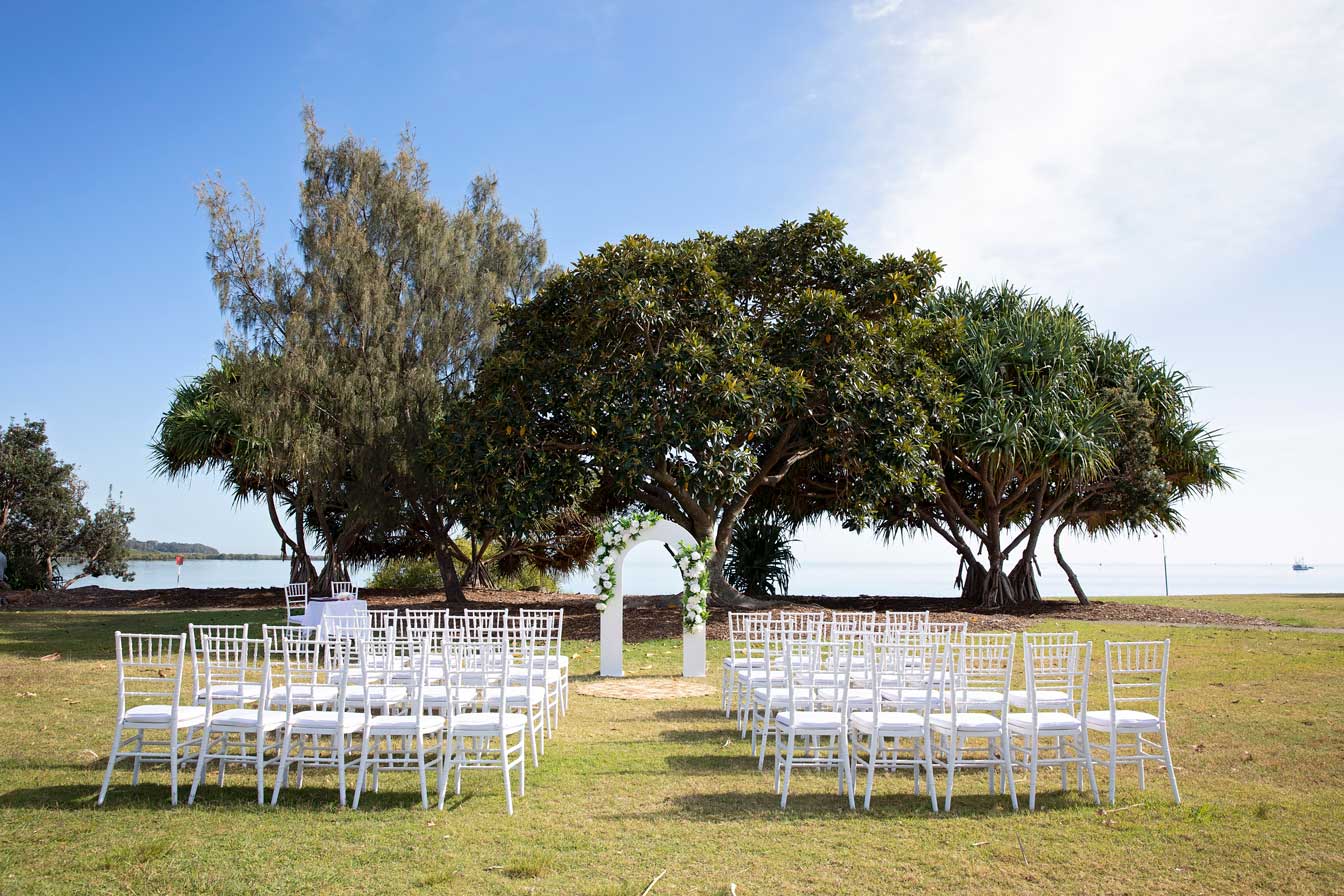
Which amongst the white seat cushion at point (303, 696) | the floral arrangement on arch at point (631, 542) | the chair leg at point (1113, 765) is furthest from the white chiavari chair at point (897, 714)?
the floral arrangement on arch at point (631, 542)

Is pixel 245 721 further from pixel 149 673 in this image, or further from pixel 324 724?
pixel 149 673

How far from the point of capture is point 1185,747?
6.98m

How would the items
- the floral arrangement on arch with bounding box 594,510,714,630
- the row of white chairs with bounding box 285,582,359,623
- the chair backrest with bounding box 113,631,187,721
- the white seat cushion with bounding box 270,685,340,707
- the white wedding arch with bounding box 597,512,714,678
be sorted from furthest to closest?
the row of white chairs with bounding box 285,582,359,623 < the floral arrangement on arch with bounding box 594,510,714,630 < the white wedding arch with bounding box 597,512,714,678 < the white seat cushion with bounding box 270,685,340,707 < the chair backrest with bounding box 113,631,187,721

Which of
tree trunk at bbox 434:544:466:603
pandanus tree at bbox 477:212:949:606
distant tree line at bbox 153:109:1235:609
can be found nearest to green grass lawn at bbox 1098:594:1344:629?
distant tree line at bbox 153:109:1235:609

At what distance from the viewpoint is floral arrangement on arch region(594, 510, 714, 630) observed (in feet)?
39.1

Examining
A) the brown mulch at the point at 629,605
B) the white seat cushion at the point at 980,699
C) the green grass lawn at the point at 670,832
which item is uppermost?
the white seat cushion at the point at 980,699

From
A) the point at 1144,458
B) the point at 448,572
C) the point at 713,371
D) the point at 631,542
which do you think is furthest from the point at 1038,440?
the point at 448,572

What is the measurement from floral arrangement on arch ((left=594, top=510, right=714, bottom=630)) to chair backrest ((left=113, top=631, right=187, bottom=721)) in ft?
16.4

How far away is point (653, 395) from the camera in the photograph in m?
15.1

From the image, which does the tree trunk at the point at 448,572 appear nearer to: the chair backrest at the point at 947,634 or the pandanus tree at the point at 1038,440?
the pandanus tree at the point at 1038,440

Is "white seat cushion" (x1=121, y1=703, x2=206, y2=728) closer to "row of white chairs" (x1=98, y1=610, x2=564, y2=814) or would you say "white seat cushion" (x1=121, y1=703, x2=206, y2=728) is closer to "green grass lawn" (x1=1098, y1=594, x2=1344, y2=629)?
"row of white chairs" (x1=98, y1=610, x2=564, y2=814)

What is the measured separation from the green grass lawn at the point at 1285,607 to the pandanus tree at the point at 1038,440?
2.73 meters

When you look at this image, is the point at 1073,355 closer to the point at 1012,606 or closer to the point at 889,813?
the point at 1012,606

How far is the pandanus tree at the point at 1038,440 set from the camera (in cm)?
1878
